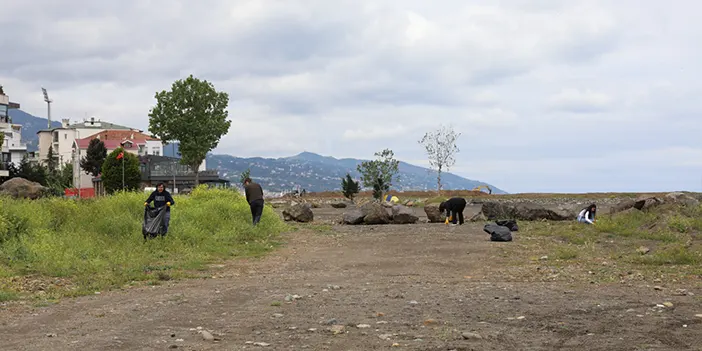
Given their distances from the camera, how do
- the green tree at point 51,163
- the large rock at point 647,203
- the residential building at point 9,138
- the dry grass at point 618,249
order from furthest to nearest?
the green tree at point 51,163, the residential building at point 9,138, the large rock at point 647,203, the dry grass at point 618,249

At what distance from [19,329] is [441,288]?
6.41 metres

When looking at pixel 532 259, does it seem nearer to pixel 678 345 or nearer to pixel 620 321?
pixel 620 321

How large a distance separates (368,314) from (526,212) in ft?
83.8

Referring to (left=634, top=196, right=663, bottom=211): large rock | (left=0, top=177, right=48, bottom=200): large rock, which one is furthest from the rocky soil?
(left=0, top=177, right=48, bottom=200): large rock

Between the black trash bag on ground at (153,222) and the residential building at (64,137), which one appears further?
the residential building at (64,137)

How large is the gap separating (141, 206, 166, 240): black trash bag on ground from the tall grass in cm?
25

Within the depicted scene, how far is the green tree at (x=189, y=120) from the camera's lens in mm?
73438

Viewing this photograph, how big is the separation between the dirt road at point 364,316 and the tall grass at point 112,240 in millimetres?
2050

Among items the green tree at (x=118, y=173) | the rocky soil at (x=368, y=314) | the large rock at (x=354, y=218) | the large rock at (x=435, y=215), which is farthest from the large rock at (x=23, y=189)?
the green tree at (x=118, y=173)

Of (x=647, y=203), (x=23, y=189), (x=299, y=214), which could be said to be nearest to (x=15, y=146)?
(x=23, y=189)

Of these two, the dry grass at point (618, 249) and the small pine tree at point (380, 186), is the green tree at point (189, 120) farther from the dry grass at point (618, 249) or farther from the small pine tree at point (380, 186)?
the dry grass at point (618, 249)

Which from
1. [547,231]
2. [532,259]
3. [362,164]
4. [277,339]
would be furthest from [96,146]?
[277,339]

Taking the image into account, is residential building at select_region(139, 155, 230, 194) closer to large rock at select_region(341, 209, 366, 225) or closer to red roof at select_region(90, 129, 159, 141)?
red roof at select_region(90, 129, 159, 141)

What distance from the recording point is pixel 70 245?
55.0ft
